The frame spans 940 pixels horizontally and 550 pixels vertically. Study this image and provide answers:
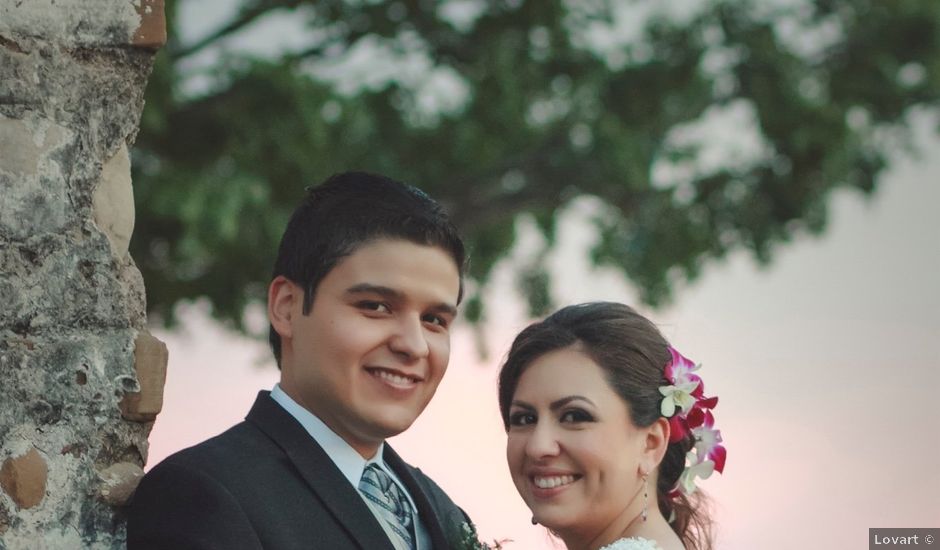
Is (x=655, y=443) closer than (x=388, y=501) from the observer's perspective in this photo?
No

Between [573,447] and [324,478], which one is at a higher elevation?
[573,447]

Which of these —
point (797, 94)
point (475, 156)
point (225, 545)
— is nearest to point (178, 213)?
point (475, 156)

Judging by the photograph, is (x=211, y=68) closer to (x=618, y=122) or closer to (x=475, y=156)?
(x=475, y=156)

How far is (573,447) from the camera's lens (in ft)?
11.0

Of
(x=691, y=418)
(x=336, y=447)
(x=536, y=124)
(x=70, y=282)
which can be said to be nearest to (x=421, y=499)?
(x=336, y=447)

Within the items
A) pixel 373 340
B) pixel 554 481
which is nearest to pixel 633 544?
pixel 554 481

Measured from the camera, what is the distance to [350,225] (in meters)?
3.19

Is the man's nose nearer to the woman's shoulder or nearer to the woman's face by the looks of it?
the woman's face

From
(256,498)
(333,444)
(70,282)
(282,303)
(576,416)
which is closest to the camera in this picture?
(256,498)

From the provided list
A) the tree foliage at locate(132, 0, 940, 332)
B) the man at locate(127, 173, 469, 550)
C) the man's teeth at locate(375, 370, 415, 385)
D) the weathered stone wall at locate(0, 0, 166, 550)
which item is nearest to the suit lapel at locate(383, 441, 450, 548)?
the man at locate(127, 173, 469, 550)

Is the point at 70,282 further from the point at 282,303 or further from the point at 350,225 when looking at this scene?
the point at 350,225

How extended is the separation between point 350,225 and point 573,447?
2.58ft

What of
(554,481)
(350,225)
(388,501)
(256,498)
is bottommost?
(256,498)

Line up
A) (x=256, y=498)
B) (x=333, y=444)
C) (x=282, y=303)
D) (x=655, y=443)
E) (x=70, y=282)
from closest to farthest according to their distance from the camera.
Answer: (x=256, y=498) → (x=70, y=282) → (x=333, y=444) → (x=282, y=303) → (x=655, y=443)
